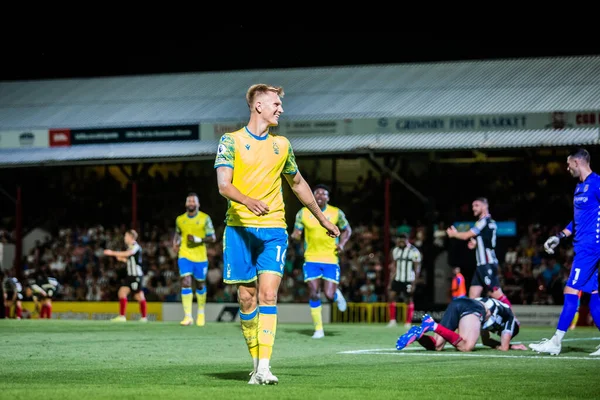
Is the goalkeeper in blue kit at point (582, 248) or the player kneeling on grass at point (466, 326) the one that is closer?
the goalkeeper in blue kit at point (582, 248)

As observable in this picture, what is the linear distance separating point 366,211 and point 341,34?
32.9ft

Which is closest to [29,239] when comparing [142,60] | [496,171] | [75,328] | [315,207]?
[142,60]

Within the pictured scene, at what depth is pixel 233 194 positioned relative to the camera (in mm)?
8477

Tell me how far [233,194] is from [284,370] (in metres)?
2.52

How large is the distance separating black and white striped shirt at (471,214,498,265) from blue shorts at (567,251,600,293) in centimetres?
443

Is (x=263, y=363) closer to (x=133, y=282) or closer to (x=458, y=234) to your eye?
(x=458, y=234)

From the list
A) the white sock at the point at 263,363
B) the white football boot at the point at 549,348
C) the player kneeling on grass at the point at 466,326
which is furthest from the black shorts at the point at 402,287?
the white sock at the point at 263,363

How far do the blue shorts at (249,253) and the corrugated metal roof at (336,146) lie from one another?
66.0 ft

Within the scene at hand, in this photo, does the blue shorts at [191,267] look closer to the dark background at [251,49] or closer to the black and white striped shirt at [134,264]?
the black and white striped shirt at [134,264]

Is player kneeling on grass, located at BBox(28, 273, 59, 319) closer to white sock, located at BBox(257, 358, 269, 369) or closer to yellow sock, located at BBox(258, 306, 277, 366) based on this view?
yellow sock, located at BBox(258, 306, 277, 366)

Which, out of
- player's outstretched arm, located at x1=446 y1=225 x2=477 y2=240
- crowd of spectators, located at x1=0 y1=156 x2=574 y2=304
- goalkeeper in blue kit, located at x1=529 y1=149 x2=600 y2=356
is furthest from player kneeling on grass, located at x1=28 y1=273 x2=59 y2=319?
goalkeeper in blue kit, located at x1=529 y1=149 x2=600 y2=356

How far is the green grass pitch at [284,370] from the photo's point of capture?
7902mm

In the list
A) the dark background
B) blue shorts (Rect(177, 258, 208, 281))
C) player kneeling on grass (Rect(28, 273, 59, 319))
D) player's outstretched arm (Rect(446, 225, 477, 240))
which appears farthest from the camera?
the dark background

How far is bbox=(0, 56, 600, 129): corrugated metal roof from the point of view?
1209 inches
